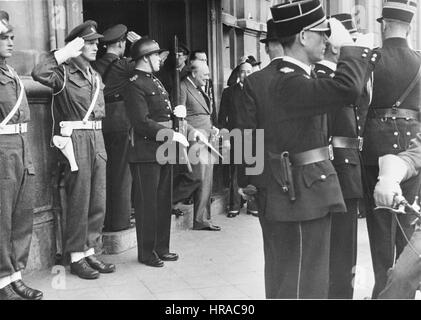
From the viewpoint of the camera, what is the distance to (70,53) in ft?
16.2

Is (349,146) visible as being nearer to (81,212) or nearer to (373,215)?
(373,215)

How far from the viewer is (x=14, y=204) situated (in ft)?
15.0

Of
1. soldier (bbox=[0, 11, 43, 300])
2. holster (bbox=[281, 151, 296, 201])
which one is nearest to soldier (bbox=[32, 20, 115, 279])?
soldier (bbox=[0, 11, 43, 300])

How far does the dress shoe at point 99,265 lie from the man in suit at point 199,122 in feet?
6.03

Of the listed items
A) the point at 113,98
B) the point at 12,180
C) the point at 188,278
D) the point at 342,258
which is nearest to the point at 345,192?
the point at 342,258

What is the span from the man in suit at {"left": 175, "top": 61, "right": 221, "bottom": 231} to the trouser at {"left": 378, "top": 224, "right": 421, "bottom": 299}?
388 cm

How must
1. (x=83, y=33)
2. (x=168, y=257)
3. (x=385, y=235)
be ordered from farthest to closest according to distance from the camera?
(x=168, y=257), (x=83, y=33), (x=385, y=235)

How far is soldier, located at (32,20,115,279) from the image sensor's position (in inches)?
199

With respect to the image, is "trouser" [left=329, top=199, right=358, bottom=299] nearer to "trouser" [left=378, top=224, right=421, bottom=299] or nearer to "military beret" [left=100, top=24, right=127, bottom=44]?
"trouser" [left=378, top=224, right=421, bottom=299]

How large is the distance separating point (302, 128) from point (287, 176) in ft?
0.91

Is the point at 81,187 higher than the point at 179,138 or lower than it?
lower

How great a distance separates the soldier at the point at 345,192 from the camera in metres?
4.14

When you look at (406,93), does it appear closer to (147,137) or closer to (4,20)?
(147,137)
